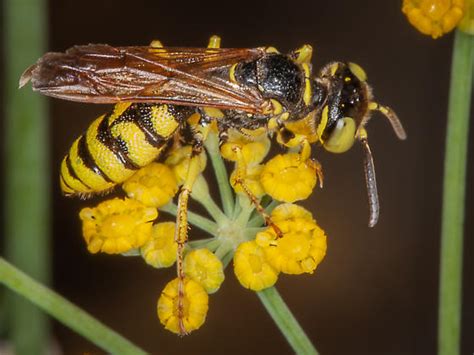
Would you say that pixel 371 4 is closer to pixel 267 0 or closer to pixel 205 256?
pixel 267 0

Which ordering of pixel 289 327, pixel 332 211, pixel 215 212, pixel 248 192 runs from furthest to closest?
pixel 332 211 → pixel 215 212 → pixel 248 192 → pixel 289 327

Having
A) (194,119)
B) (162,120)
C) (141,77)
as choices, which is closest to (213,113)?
(194,119)

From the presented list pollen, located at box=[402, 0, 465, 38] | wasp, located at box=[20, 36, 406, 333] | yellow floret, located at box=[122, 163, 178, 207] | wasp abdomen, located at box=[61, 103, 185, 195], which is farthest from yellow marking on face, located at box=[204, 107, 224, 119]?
pollen, located at box=[402, 0, 465, 38]

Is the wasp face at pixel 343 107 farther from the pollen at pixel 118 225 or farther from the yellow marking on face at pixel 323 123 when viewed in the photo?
the pollen at pixel 118 225

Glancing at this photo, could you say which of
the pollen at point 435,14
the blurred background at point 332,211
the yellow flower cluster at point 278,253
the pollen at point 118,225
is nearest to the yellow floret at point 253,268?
the yellow flower cluster at point 278,253

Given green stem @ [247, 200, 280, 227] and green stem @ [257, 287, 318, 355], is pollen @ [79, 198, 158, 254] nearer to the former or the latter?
green stem @ [247, 200, 280, 227]

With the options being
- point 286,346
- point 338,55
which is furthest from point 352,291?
point 338,55

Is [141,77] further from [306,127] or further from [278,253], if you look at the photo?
[278,253]
